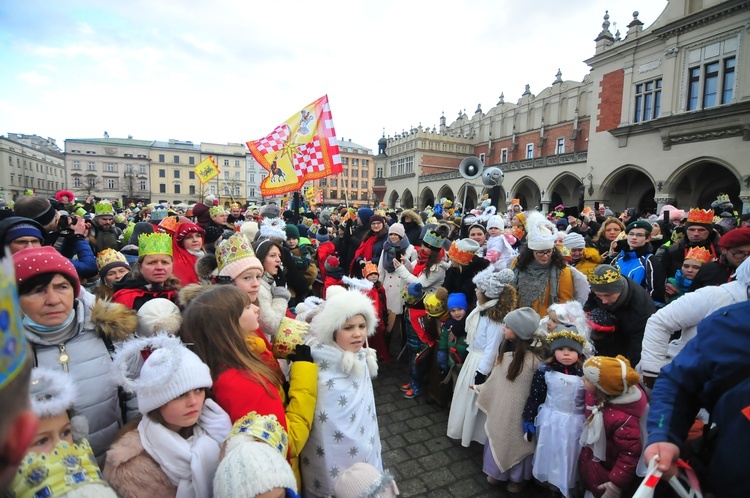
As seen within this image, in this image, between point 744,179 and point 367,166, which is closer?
point 744,179

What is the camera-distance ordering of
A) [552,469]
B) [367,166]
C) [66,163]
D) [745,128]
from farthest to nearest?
[367,166] < [66,163] < [745,128] < [552,469]

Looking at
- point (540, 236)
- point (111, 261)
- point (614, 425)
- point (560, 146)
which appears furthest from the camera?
point (560, 146)

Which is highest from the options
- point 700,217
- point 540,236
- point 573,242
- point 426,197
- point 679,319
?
point 426,197

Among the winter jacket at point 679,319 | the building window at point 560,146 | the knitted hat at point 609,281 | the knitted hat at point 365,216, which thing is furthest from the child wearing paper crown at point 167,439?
the building window at point 560,146

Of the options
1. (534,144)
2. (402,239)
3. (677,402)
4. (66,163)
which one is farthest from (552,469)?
(66,163)

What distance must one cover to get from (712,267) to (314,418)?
4.21 meters

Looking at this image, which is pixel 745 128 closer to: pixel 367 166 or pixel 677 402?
pixel 677 402

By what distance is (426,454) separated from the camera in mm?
3484

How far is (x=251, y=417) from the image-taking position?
1633mm

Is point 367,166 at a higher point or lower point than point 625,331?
higher

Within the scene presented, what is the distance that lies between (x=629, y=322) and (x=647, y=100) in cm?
2305

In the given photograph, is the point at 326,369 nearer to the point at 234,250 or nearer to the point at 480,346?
the point at 234,250

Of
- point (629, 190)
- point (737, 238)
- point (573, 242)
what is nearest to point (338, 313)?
point (737, 238)

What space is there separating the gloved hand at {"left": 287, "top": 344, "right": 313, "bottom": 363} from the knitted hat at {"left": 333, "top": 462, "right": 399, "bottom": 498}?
0.77 metres
